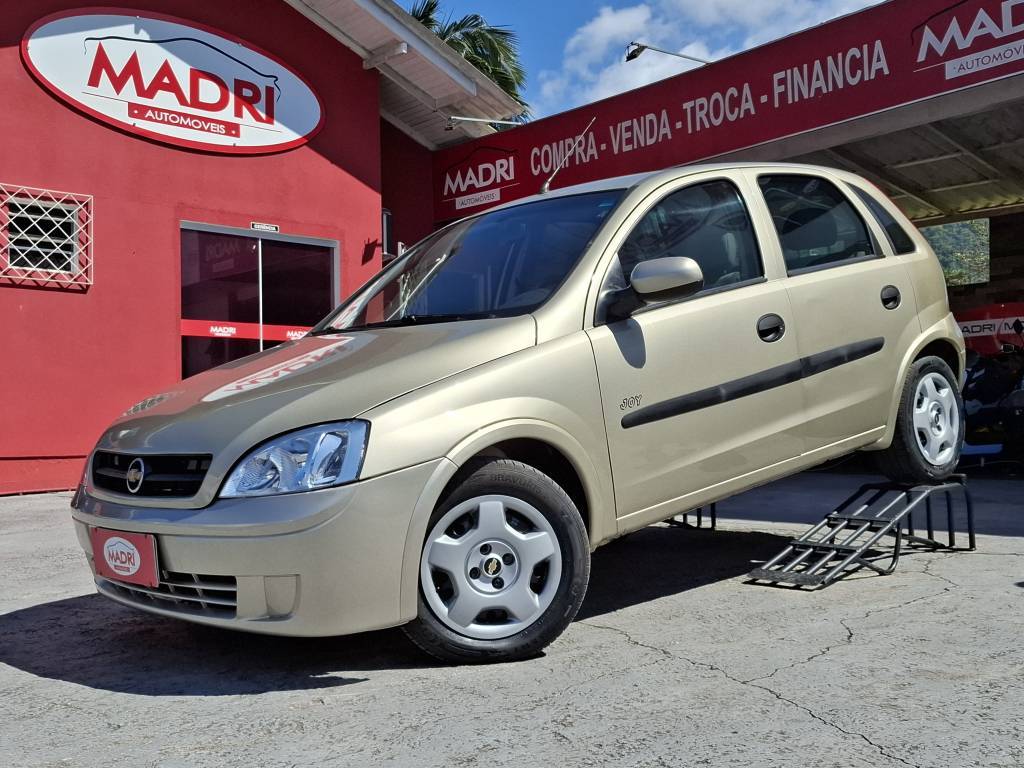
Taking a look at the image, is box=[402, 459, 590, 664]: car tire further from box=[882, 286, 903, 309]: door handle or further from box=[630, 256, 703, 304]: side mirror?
box=[882, 286, 903, 309]: door handle

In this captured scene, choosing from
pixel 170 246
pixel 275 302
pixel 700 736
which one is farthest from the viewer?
pixel 275 302

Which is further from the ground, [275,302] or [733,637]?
[275,302]

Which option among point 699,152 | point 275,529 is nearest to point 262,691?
point 275,529

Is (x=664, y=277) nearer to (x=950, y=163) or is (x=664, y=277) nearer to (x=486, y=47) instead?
(x=950, y=163)

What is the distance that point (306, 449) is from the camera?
9.55 ft

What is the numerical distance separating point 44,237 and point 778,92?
24.0 ft

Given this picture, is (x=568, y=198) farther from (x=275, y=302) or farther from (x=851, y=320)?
(x=275, y=302)

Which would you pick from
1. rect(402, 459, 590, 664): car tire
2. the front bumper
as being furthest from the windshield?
the front bumper

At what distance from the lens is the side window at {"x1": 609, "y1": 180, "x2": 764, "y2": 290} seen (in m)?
3.86

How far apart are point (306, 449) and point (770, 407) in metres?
2.03

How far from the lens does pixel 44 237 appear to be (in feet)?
29.9

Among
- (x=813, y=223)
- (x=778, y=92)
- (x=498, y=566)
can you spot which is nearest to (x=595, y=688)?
(x=498, y=566)

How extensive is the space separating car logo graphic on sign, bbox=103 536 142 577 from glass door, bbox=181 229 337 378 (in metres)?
7.28

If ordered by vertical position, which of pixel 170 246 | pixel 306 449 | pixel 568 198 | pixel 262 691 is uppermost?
pixel 170 246
